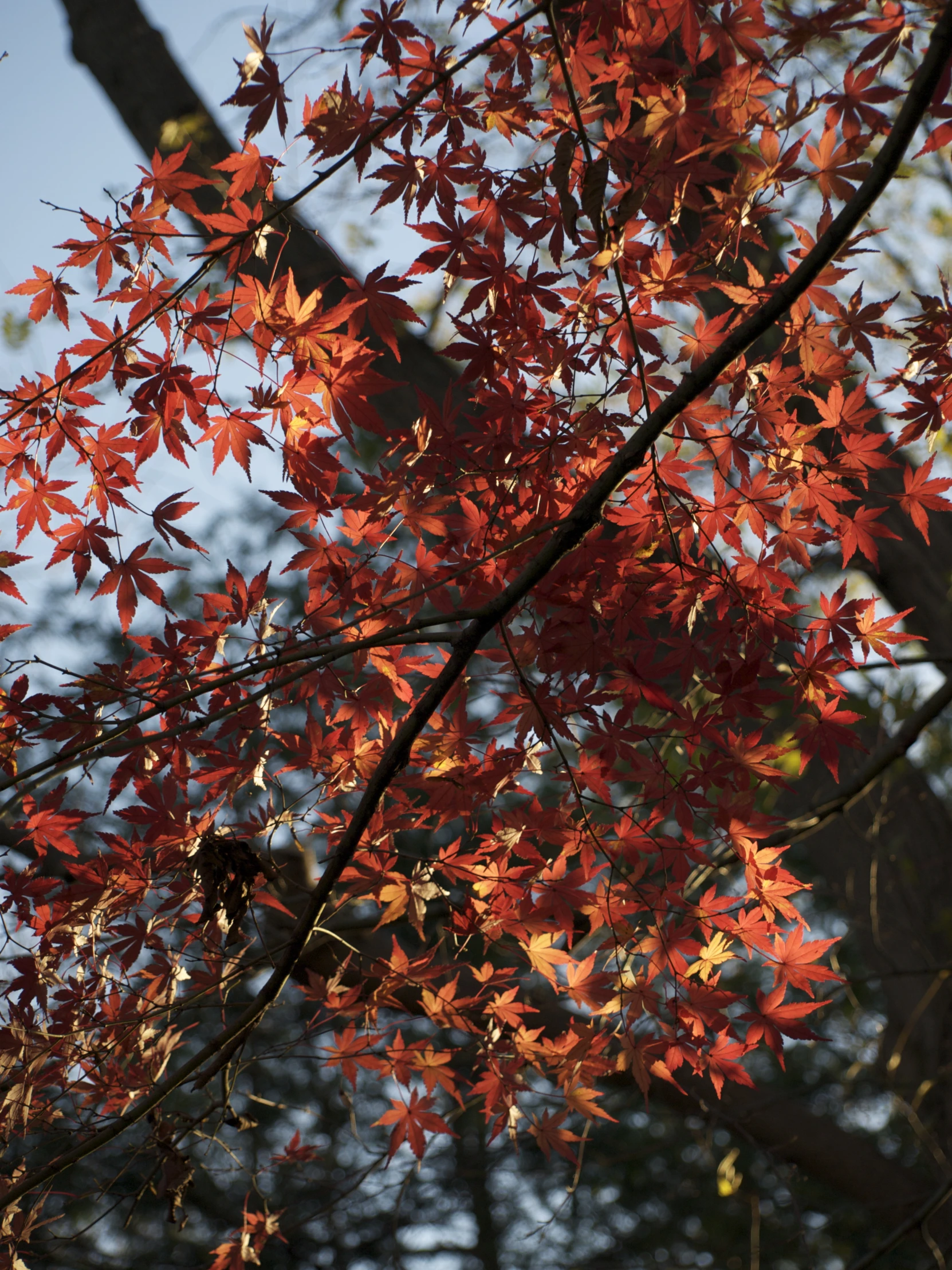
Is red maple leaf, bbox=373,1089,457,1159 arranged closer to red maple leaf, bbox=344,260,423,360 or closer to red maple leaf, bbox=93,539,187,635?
red maple leaf, bbox=93,539,187,635

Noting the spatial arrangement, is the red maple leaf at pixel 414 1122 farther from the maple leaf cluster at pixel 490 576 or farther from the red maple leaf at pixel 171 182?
the red maple leaf at pixel 171 182

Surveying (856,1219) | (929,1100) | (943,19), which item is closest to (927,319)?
(943,19)

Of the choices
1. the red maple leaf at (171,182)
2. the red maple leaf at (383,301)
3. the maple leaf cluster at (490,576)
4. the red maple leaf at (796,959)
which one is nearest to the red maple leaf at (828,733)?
the maple leaf cluster at (490,576)

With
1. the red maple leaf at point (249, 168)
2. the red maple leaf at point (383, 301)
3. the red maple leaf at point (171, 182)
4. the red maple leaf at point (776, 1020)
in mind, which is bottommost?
the red maple leaf at point (776, 1020)

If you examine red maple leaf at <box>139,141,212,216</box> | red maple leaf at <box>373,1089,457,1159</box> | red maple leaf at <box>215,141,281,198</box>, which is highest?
red maple leaf at <box>139,141,212,216</box>

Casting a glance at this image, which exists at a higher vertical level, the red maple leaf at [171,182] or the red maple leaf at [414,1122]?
the red maple leaf at [171,182]

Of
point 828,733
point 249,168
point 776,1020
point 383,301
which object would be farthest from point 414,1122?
point 249,168

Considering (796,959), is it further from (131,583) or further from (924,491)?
(131,583)

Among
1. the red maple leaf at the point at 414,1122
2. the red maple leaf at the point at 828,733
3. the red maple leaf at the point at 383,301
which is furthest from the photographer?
the red maple leaf at the point at 414,1122

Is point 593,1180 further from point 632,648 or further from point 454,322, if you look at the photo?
point 454,322

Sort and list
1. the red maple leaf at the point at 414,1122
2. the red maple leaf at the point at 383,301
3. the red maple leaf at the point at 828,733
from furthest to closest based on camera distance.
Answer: the red maple leaf at the point at 414,1122, the red maple leaf at the point at 828,733, the red maple leaf at the point at 383,301

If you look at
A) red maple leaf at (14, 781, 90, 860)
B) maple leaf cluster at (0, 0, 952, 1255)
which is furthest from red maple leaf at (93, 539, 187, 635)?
red maple leaf at (14, 781, 90, 860)

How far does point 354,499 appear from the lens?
1.47 m

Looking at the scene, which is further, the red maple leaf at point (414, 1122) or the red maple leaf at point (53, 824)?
the red maple leaf at point (414, 1122)
